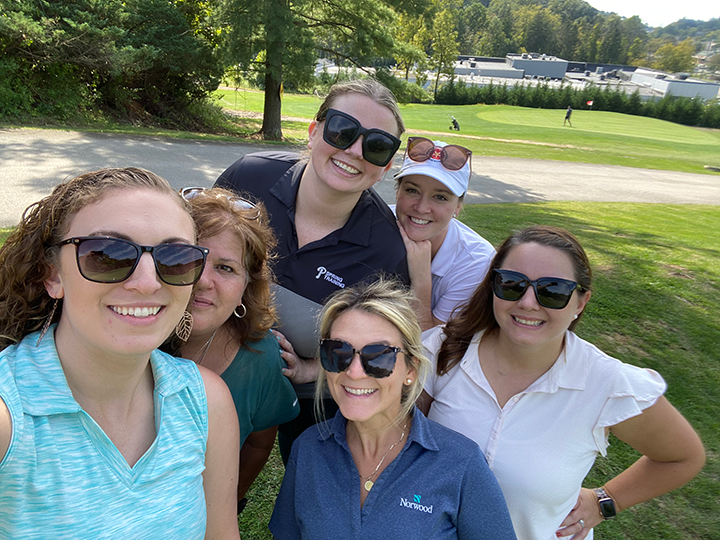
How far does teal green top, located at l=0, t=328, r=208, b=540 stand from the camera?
4.35ft

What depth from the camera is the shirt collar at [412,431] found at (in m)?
1.95

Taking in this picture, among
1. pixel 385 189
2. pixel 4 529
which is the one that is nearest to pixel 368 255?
pixel 4 529

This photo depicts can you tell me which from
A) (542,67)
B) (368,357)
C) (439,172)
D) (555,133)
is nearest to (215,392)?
(368,357)

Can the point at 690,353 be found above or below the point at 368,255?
below

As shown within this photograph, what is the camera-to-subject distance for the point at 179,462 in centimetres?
160

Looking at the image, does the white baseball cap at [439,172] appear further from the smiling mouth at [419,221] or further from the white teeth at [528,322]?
the white teeth at [528,322]

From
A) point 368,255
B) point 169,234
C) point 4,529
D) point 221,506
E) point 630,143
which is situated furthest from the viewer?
point 630,143

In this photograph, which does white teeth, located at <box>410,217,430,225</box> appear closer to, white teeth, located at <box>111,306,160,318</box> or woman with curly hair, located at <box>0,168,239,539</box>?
woman with curly hair, located at <box>0,168,239,539</box>

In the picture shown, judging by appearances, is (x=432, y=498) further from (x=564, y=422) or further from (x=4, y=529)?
(x=4, y=529)

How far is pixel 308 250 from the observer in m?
2.56

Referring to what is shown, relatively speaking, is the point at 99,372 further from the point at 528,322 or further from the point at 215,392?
the point at 528,322

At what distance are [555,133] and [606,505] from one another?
34058 mm

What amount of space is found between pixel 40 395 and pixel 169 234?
1.88 feet

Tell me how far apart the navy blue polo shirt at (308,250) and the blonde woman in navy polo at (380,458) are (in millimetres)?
323
